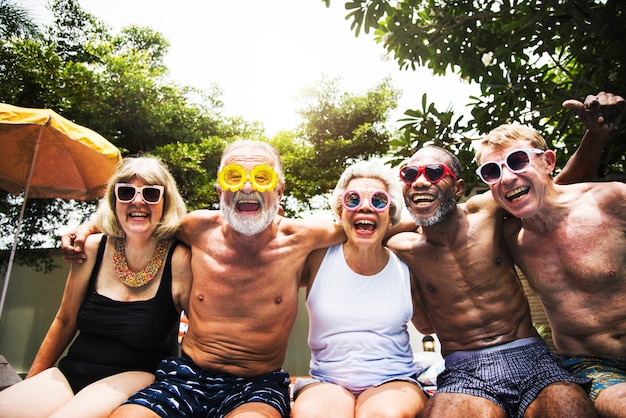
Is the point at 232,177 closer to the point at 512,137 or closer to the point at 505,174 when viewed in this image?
the point at 505,174

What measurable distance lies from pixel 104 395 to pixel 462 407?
213 centimetres

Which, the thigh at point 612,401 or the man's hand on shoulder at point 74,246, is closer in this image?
the thigh at point 612,401

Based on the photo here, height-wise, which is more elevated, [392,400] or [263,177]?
[263,177]

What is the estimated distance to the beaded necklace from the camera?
2928mm

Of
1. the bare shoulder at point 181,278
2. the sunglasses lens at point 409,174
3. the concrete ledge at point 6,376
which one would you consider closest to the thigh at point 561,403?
the sunglasses lens at point 409,174

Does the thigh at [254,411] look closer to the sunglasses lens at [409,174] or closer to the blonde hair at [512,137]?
the sunglasses lens at [409,174]

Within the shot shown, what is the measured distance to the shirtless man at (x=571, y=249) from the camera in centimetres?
251

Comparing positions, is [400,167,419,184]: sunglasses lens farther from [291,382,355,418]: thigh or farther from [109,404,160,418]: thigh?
[109,404,160,418]: thigh

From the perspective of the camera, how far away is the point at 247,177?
3.00 m

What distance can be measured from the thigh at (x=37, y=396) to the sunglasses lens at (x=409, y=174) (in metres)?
2.74

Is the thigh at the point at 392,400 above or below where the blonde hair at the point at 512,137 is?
below

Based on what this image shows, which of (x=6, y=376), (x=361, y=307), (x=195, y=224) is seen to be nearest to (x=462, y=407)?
(x=361, y=307)

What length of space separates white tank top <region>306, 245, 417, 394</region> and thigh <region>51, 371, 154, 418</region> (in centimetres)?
119

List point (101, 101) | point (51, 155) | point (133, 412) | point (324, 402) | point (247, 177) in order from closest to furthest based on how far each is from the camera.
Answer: point (133, 412) < point (324, 402) < point (247, 177) < point (51, 155) < point (101, 101)
